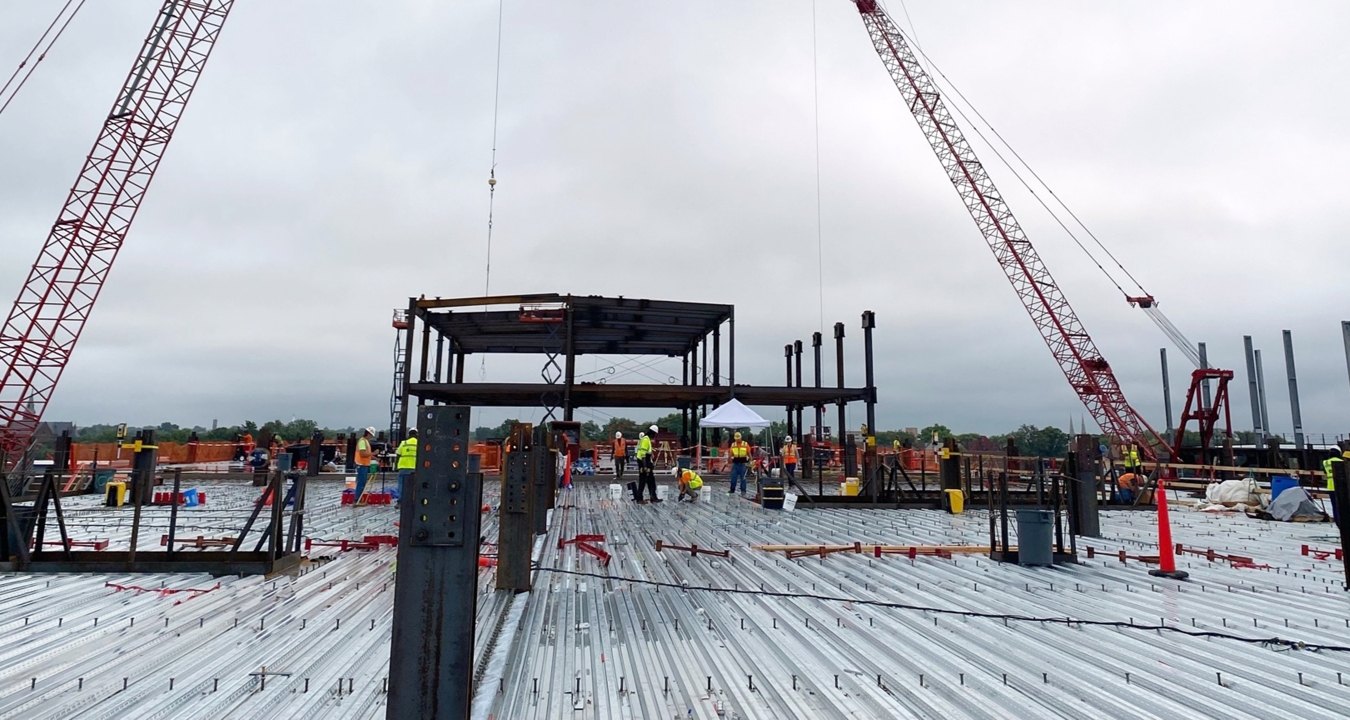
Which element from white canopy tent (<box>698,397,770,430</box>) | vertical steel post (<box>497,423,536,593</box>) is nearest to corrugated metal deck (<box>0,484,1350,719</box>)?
vertical steel post (<box>497,423,536,593</box>)

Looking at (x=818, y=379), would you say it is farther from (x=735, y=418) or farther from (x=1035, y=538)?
(x=1035, y=538)

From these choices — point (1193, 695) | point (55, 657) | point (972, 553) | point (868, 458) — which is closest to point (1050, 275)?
point (868, 458)

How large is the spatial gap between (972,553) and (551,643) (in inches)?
265

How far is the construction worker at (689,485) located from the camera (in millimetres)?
17078

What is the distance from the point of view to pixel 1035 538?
28.3ft

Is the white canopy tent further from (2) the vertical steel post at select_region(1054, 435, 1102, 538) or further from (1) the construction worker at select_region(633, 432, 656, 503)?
(2) the vertical steel post at select_region(1054, 435, 1102, 538)

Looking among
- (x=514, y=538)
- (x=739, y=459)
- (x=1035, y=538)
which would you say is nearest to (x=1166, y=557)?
(x=1035, y=538)

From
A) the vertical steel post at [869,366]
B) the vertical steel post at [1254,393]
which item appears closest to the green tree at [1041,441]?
the vertical steel post at [1254,393]

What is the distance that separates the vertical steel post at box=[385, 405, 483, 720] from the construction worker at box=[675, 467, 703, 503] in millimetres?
13898

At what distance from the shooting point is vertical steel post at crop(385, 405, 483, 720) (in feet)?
10.6

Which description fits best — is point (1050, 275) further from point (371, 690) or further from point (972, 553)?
point (371, 690)

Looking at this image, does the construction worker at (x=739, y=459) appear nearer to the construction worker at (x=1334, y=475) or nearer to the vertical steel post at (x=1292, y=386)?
the construction worker at (x=1334, y=475)

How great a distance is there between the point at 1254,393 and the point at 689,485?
66.3m

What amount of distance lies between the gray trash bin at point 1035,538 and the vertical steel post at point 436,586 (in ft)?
25.2
